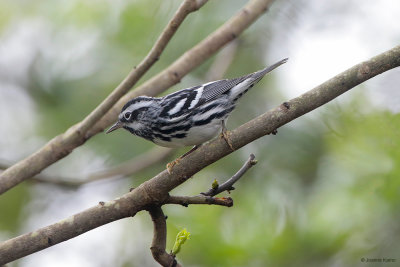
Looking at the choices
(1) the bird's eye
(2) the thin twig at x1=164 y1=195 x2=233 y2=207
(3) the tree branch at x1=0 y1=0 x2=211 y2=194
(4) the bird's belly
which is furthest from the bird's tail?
(2) the thin twig at x1=164 y1=195 x2=233 y2=207

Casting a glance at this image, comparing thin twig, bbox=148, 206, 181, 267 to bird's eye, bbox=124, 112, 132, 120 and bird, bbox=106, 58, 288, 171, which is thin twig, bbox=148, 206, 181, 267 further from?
bird's eye, bbox=124, 112, 132, 120

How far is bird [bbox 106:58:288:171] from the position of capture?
3701mm

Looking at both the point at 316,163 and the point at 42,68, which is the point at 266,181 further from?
the point at 42,68

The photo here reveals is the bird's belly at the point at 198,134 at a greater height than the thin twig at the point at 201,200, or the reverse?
the bird's belly at the point at 198,134

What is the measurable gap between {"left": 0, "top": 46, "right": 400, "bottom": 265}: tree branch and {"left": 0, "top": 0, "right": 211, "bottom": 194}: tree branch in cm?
80

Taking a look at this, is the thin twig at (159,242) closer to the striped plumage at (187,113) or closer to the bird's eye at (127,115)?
the striped plumage at (187,113)

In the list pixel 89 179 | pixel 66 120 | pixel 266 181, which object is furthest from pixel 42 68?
pixel 266 181

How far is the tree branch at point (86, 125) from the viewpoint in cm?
333

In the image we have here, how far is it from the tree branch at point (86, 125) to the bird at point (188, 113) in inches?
17.0

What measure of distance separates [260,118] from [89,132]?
153 centimetres

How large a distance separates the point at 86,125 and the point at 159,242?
3.69 feet

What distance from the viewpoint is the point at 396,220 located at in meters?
2.85

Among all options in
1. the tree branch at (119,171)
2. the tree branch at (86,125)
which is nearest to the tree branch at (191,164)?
the tree branch at (86,125)

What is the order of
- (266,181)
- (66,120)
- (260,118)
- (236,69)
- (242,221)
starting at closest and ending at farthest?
(260,118) < (242,221) < (266,181) < (66,120) < (236,69)
